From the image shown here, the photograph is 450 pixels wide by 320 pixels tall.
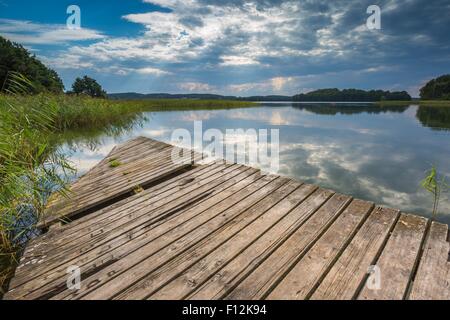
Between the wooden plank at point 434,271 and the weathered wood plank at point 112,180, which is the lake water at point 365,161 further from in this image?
→ the wooden plank at point 434,271

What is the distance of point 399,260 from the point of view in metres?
1.61

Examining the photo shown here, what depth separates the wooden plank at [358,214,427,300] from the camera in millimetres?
1360

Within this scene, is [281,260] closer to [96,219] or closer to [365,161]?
[96,219]

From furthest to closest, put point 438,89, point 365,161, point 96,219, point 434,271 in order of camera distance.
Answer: point 438,89
point 365,161
point 96,219
point 434,271

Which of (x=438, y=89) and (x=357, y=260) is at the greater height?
(x=438, y=89)

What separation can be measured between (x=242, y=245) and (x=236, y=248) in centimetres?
6

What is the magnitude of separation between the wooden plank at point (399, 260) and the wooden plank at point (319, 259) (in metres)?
0.24

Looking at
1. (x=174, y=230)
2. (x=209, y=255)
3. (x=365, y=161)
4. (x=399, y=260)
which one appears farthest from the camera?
(x=365, y=161)

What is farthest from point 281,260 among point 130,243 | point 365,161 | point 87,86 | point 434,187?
point 87,86

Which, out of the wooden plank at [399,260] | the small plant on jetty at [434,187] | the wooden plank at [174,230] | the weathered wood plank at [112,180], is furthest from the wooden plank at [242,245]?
the weathered wood plank at [112,180]

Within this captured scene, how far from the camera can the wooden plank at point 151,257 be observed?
149 centimetres

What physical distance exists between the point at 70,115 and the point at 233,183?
8977 millimetres
